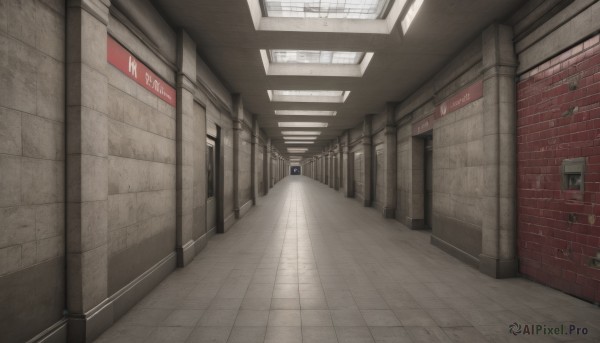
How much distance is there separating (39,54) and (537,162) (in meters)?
6.66

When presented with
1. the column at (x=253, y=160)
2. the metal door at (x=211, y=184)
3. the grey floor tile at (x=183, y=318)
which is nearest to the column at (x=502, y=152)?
the grey floor tile at (x=183, y=318)

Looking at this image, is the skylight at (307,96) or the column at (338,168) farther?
the column at (338,168)

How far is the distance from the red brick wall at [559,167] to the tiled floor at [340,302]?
48 centimetres

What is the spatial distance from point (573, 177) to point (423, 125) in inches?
182

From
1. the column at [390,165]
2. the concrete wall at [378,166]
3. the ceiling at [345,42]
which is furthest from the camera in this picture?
the concrete wall at [378,166]

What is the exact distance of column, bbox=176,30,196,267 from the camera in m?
5.34

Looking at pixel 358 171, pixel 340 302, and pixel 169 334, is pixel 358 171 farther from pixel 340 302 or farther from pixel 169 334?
pixel 169 334

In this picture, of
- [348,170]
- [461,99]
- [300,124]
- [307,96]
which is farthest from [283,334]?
[348,170]

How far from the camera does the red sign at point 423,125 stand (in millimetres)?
7832

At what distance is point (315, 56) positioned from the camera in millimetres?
7797

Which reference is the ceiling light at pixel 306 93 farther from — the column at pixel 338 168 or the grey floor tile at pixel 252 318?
the column at pixel 338 168

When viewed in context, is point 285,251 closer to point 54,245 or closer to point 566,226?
point 54,245

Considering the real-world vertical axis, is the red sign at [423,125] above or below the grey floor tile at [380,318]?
above

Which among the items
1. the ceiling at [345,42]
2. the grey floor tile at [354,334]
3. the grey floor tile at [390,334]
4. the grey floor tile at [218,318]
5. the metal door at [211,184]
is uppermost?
the ceiling at [345,42]
